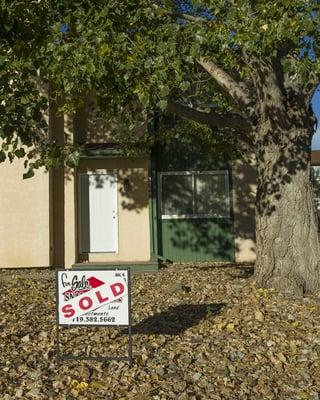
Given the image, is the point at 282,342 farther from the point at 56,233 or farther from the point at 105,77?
the point at 56,233

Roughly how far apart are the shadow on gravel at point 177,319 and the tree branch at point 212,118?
10.0 ft

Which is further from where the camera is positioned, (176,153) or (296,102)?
(176,153)

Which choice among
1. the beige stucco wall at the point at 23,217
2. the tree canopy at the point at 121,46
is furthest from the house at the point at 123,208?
the tree canopy at the point at 121,46

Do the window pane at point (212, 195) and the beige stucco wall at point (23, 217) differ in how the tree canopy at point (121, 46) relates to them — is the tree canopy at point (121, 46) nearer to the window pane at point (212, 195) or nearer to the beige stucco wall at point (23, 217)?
the beige stucco wall at point (23, 217)

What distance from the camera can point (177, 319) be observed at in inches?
273

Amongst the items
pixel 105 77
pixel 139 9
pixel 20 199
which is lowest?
pixel 20 199

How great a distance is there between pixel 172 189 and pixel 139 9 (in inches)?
319

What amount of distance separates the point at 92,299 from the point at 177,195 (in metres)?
9.15

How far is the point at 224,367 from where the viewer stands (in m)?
5.30

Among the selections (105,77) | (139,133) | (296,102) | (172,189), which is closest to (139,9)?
(105,77)

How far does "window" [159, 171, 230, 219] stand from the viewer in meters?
14.3

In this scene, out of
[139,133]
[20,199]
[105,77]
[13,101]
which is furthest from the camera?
A: [139,133]

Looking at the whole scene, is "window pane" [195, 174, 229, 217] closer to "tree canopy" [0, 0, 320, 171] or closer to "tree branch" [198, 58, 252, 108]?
"tree branch" [198, 58, 252, 108]

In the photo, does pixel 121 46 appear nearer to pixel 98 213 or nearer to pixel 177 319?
pixel 177 319
